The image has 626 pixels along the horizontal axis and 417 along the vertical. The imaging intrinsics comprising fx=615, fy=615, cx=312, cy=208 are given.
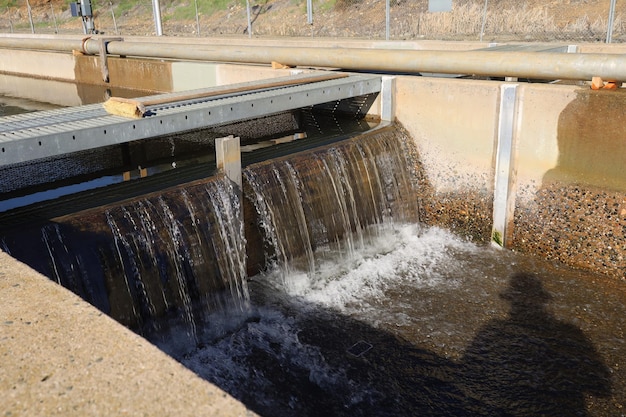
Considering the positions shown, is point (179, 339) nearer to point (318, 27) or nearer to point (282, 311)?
point (282, 311)

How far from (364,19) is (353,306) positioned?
2059 cm

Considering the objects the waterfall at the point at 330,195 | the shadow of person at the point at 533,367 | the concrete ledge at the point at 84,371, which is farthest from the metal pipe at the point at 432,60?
the concrete ledge at the point at 84,371

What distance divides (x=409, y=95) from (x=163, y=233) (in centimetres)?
486

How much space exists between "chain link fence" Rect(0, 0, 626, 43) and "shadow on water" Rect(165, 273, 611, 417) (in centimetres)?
703

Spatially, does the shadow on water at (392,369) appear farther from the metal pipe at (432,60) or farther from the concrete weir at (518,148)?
the metal pipe at (432,60)

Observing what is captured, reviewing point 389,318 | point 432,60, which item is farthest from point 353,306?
point 432,60

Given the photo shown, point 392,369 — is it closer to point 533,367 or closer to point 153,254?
point 533,367

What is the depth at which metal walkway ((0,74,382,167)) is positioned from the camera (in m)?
5.94

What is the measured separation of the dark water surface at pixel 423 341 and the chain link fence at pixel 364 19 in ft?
19.9

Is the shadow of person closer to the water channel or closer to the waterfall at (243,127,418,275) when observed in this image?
the water channel

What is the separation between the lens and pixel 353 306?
7.41m

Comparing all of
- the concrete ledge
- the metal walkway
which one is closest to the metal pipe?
the metal walkway

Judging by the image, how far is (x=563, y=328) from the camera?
684 cm

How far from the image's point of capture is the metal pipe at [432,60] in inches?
313
